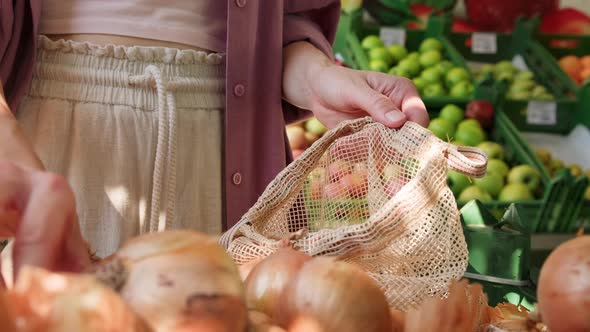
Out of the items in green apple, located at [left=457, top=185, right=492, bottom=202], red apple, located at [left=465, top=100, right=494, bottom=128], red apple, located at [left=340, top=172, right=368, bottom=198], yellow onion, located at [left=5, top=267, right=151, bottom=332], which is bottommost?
green apple, located at [left=457, top=185, right=492, bottom=202]

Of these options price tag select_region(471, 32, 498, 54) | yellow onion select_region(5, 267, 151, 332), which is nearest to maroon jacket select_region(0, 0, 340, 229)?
yellow onion select_region(5, 267, 151, 332)

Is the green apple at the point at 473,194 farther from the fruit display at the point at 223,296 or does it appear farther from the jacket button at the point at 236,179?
the fruit display at the point at 223,296

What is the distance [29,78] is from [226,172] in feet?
1.08

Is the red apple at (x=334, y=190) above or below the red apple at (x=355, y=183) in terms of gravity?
below

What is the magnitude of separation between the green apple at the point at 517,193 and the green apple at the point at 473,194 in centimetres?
6

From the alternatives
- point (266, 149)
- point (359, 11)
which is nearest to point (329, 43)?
point (266, 149)

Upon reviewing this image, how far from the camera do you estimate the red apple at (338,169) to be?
92cm

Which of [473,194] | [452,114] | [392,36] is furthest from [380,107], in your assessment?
[392,36]

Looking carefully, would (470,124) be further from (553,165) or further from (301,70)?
(301,70)

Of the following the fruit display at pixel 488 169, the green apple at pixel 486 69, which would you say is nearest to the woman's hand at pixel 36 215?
the fruit display at pixel 488 169

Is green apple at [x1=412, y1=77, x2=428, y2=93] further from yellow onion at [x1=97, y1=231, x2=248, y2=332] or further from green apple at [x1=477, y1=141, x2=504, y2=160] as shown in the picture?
yellow onion at [x1=97, y1=231, x2=248, y2=332]

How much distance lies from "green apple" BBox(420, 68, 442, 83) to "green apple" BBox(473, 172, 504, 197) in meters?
0.58

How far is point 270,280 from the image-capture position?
0.55 metres

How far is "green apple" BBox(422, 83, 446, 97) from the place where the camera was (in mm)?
2881
